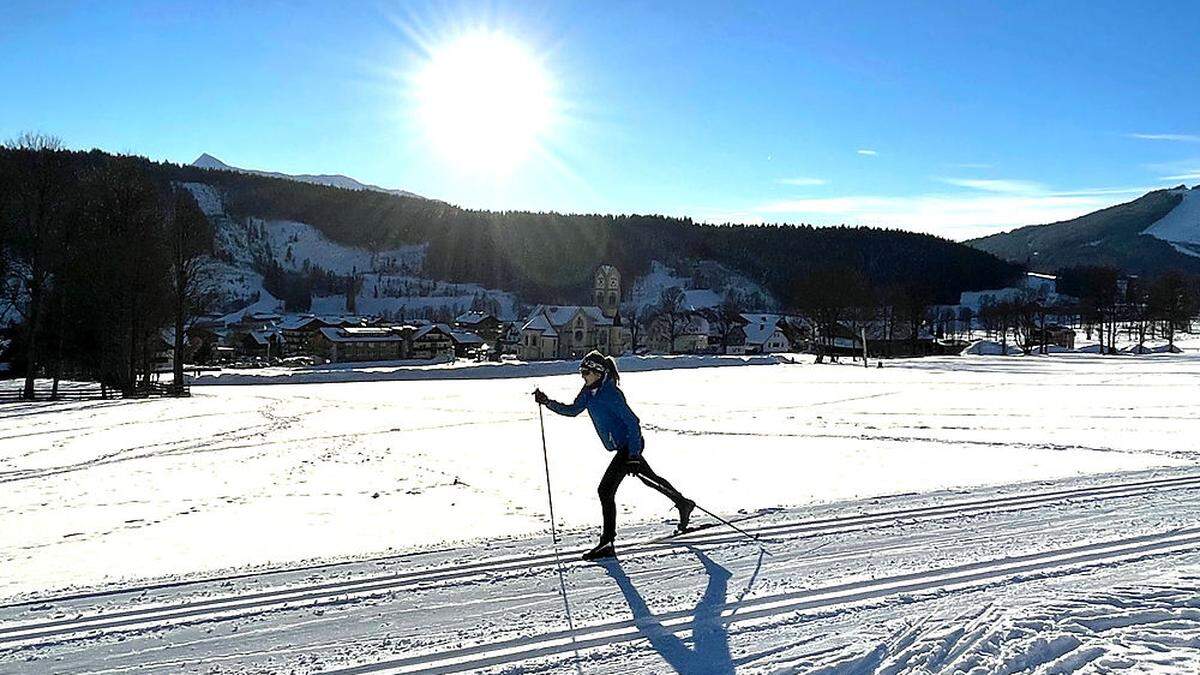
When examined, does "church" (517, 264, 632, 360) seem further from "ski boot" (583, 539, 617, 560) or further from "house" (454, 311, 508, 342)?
"ski boot" (583, 539, 617, 560)

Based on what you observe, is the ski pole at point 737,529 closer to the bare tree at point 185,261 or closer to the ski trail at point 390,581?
the ski trail at point 390,581

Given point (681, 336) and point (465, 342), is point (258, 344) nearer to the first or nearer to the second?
point (465, 342)

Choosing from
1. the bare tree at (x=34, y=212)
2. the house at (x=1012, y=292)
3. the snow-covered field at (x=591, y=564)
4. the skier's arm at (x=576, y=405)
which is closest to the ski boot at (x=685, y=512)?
the snow-covered field at (x=591, y=564)

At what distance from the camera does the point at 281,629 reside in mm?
5719

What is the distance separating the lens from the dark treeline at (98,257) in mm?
31312

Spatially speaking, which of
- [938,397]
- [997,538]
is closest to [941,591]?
[997,538]

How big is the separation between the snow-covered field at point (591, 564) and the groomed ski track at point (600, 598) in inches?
1.1

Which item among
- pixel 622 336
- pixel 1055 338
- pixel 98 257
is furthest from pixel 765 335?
pixel 98 257

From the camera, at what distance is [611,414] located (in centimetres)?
761

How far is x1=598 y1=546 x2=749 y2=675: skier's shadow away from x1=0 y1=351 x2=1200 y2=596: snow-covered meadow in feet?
8.17

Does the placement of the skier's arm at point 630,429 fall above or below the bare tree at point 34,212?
below

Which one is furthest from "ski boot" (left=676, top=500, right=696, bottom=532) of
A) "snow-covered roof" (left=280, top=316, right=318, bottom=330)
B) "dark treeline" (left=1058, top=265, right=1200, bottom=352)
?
"snow-covered roof" (left=280, top=316, right=318, bottom=330)

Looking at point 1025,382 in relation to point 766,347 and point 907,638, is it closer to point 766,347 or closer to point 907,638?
point 907,638

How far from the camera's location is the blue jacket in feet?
24.8
